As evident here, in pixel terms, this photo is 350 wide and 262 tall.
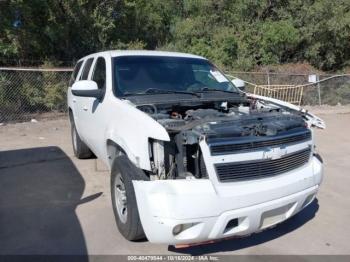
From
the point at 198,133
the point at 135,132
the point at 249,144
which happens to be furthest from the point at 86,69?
the point at 249,144

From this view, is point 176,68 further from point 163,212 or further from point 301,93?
point 301,93

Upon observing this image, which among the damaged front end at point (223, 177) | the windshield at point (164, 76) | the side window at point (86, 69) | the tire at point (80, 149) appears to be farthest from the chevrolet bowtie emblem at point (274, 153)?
the tire at point (80, 149)

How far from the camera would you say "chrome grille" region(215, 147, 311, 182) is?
3480 mm

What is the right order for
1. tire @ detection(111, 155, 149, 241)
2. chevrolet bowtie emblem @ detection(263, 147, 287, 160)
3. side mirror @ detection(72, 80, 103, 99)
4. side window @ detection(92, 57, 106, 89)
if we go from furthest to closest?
side window @ detection(92, 57, 106, 89) < side mirror @ detection(72, 80, 103, 99) < tire @ detection(111, 155, 149, 241) < chevrolet bowtie emblem @ detection(263, 147, 287, 160)

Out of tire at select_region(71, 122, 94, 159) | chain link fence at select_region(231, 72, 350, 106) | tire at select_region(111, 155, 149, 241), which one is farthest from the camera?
chain link fence at select_region(231, 72, 350, 106)

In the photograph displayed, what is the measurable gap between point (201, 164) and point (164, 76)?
198 cm

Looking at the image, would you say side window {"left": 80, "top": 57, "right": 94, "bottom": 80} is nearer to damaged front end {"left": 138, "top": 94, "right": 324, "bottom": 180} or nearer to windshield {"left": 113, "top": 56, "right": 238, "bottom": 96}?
windshield {"left": 113, "top": 56, "right": 238, "bottom": 96}

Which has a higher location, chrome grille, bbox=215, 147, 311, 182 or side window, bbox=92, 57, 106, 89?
side window, bbox=92, 57, 106, 89

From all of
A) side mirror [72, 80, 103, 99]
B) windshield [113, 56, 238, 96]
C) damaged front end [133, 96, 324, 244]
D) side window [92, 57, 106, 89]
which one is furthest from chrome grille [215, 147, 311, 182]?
side window [92, 57, 106, 89]

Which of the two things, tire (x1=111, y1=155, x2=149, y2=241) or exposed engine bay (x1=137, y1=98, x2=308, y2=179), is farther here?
tire (x1=111, y1=155, x2=149, y2=241)

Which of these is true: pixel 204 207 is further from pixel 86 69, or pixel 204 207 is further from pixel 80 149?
pixel 80 149

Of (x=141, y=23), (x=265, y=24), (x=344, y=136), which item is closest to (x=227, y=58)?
(x=265, y=24)

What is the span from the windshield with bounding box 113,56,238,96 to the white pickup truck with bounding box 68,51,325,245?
87mm

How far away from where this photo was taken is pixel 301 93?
15.9 meters
